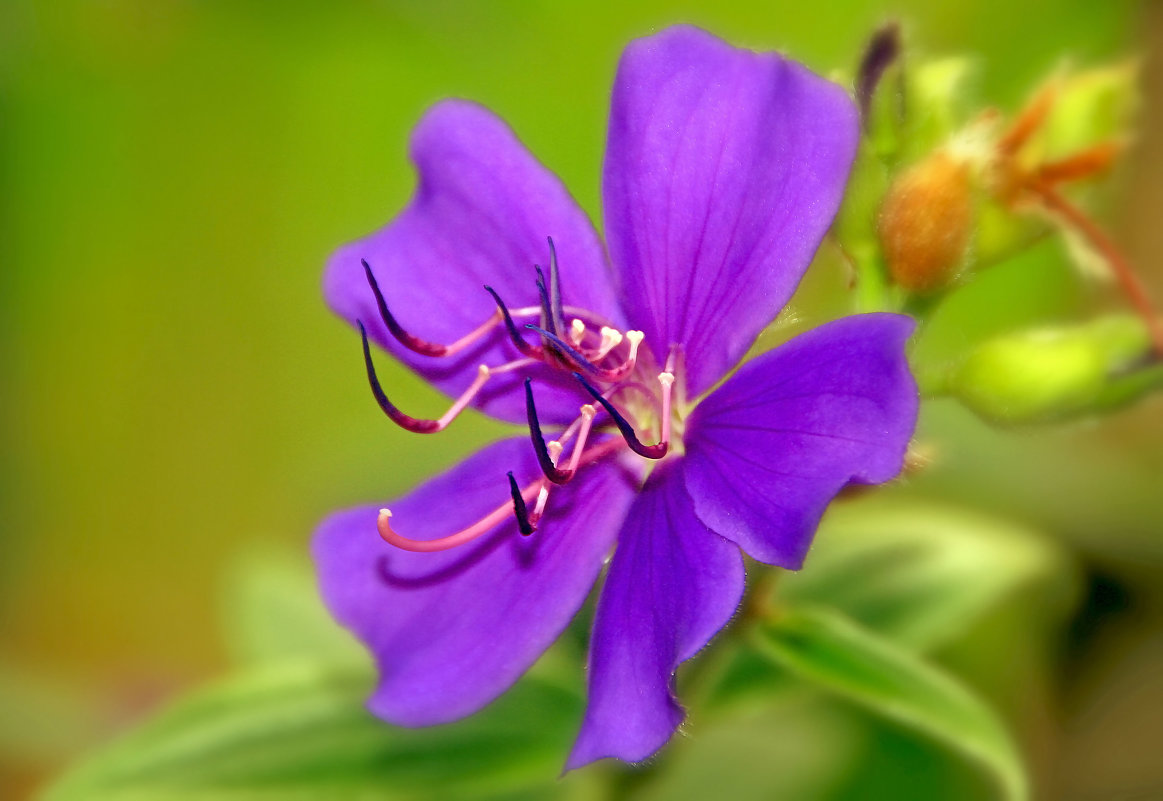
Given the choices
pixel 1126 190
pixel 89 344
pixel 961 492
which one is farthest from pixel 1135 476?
pixel 89 344

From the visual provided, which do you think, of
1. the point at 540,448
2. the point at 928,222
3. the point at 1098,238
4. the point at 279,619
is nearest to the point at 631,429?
the point at 540,448

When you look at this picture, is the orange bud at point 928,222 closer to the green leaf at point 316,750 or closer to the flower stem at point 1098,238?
the flower stem at point 1098,238

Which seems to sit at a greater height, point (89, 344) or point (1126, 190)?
point (89, 344)

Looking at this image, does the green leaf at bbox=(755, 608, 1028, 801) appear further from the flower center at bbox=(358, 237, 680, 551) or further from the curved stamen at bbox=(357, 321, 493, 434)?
the curved stamen at bbox=(357, 321, 493, 434)

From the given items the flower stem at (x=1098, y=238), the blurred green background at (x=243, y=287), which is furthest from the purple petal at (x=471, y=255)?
the blurred green background at (x=243, y=287)

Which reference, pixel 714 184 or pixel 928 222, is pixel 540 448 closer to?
pixel 714 184

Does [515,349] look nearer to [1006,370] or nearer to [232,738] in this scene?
[1006,370]
